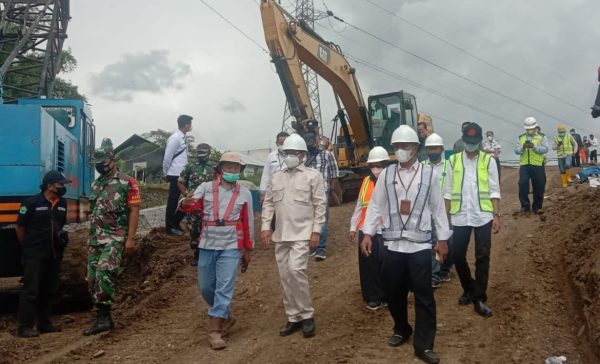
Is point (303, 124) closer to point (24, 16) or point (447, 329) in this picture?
point (447, 329)

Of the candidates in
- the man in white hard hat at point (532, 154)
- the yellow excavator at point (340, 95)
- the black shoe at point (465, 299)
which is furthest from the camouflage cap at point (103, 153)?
the man in white hard hat at point (532, 154)

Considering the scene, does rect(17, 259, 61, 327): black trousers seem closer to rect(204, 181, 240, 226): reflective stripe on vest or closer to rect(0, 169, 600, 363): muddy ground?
rect(0, 169, 600, 363): muddy ground

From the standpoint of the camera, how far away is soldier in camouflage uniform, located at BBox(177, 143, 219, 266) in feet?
25.5

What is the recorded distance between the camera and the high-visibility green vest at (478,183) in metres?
5.87

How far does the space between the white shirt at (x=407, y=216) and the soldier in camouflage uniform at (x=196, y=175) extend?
3.29m

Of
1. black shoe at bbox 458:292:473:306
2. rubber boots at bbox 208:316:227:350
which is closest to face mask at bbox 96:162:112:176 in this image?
rubber boots at bbox 208:316:227:350

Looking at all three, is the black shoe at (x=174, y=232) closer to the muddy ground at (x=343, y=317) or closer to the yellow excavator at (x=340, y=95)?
the muddy ground at (x=343, y=317)

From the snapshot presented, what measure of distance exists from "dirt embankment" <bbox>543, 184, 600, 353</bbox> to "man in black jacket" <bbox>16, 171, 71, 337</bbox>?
5576mm

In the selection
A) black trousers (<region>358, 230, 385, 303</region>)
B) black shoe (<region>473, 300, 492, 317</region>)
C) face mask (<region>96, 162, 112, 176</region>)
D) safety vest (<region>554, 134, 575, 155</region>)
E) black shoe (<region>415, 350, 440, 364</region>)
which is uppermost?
safety vest (<region>554, 134, 575, 155</region>)

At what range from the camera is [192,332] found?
19.9 feet

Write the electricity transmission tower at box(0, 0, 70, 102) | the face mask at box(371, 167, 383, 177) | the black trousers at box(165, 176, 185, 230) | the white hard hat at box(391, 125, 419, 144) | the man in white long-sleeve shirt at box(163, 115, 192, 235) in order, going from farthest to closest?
the electricity transmission tower at box(0, 0, 70, 102)
the black trousers at box(165, 176, 185, 230)
the man in white long-sleeve shirt at box(163, 115, 192, 235)
the face mask at box(371, 167, 383, 177)
the white hard hat at box(391, 125, 419, 144)

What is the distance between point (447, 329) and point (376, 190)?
1.58 m

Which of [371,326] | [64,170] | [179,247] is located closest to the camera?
[371,326]

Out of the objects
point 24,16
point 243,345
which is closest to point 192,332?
point 243,345
